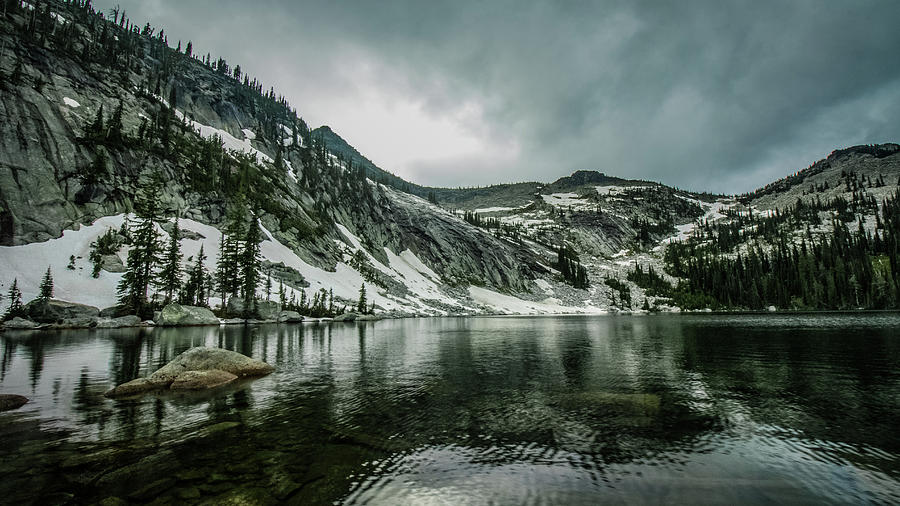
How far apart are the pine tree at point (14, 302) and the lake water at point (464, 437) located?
41.1 meters

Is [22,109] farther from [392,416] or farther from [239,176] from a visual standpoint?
[392,416]

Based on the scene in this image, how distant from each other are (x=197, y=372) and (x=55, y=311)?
2117 inches

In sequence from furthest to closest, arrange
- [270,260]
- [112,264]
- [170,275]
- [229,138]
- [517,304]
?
[517,304] < [229,138] < [270,260] < [112,264] < [170,275]

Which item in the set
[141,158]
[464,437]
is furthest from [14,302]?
[464,437]

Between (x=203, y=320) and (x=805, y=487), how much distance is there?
75.1 m

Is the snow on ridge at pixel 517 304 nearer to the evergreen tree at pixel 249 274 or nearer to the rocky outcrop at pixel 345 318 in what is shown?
the rocky outcrop at pixel 345 318

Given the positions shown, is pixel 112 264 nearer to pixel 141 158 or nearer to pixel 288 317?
pixel 288 317

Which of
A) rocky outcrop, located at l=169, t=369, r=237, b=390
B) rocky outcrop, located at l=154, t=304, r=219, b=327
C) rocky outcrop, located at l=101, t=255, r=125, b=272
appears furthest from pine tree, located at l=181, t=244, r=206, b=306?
rocky outcrop, located at l=169, t=369, r=237, b=390

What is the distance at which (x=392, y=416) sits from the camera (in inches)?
578

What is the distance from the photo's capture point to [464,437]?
1234cm

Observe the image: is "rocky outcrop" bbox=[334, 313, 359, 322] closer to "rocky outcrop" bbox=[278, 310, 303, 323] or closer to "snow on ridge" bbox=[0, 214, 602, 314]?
"rocky outcrop" bbox=[278, 310, 303, 323]

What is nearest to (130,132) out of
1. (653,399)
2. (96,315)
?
(96,315)

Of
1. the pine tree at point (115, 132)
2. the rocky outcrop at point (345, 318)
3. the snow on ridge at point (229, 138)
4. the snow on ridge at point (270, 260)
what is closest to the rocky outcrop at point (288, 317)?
the rocky outcrop at point (345, 318)

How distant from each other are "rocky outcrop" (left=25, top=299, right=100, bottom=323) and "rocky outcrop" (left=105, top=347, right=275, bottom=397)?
1990 inches
